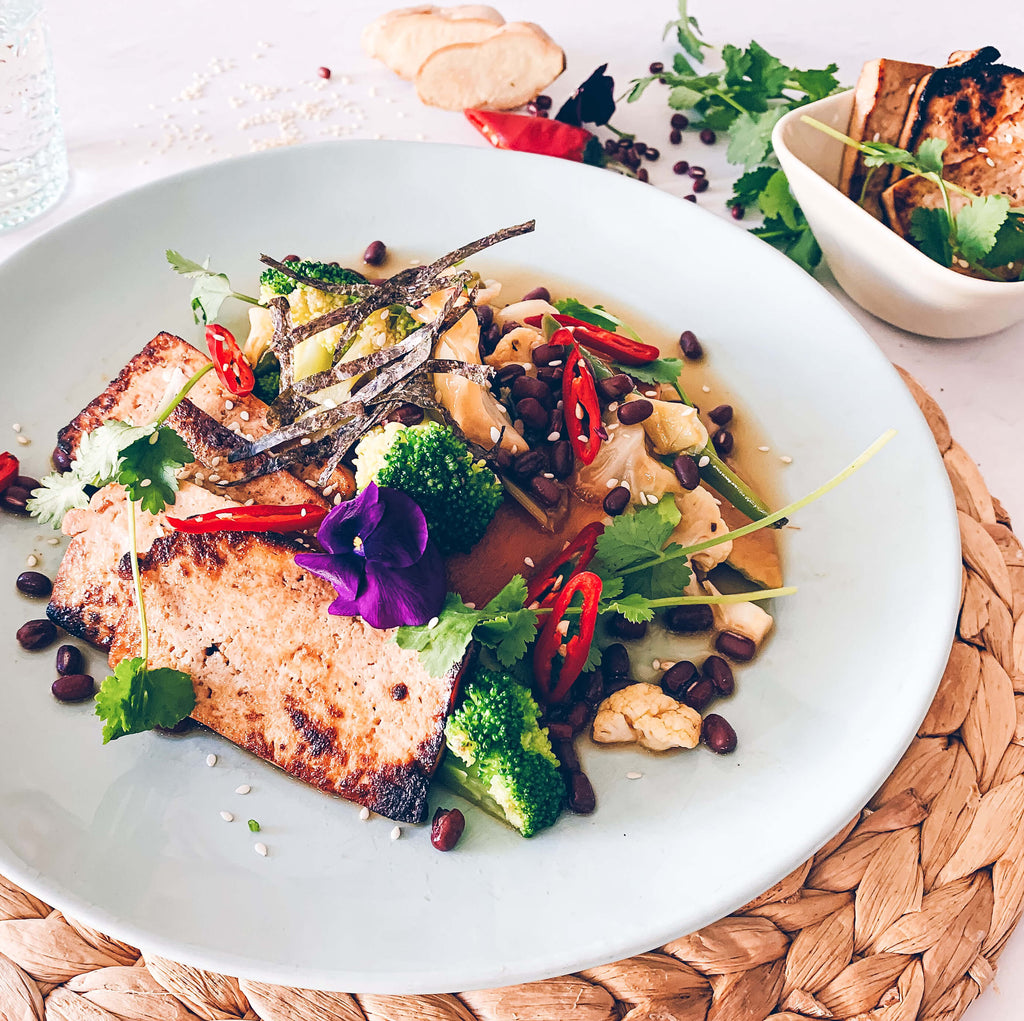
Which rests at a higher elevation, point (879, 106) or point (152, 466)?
point (879, 106)

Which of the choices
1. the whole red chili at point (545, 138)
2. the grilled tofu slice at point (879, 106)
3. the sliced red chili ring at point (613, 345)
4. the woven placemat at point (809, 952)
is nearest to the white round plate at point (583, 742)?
the woven placemat at point (809, 952)

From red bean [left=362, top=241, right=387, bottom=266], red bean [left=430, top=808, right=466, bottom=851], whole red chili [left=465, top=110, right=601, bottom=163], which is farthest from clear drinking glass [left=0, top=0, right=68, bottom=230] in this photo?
red bean [left=430, top=808, right=466, bottom=851]

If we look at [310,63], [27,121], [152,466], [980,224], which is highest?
[27,121]

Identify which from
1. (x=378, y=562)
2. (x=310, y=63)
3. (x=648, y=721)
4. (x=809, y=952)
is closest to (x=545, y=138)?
(x=310, y=63)

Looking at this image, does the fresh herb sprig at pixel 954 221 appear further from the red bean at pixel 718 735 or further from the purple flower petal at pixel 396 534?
the purple flower petal at pixel 396 534

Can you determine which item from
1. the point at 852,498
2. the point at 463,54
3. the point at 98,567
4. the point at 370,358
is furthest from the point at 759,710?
the point at 463,54

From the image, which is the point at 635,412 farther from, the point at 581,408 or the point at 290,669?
the point at 290,669
